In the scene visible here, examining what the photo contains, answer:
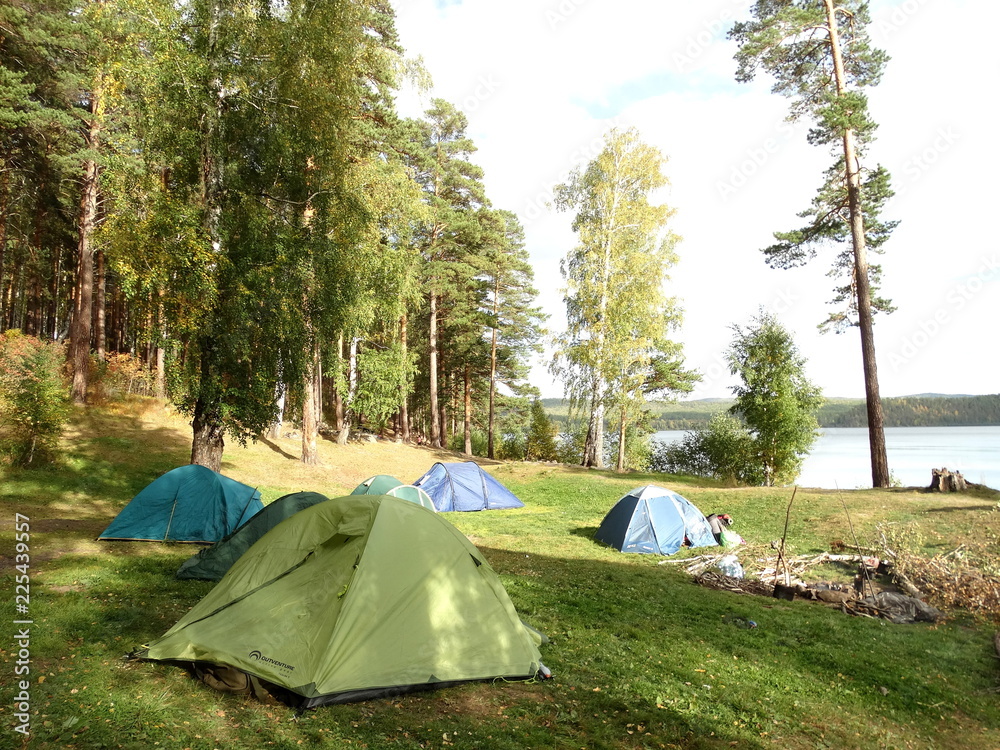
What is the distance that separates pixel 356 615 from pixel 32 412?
1130 centimetres

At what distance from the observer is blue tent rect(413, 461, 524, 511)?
15.2 metres

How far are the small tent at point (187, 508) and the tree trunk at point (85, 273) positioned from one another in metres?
9.57

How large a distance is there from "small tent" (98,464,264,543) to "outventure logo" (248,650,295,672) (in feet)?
17.2

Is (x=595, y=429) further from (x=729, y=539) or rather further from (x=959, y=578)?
(x=959, y=578)

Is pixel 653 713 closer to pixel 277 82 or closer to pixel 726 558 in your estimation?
pixel 726 558

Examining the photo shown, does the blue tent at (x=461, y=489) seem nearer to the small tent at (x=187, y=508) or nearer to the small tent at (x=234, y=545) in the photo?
the small tent at (x=187, y=508)

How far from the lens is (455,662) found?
4.82 metres

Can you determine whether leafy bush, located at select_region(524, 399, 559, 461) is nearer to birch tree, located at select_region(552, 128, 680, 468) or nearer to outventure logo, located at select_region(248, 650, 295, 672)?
birch tree, located at select_region(552, 128, 680, 468)

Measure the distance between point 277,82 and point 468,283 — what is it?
15988 mm

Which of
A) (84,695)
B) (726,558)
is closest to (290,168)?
(84,695)

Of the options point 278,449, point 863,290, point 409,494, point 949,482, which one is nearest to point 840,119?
point 863,290

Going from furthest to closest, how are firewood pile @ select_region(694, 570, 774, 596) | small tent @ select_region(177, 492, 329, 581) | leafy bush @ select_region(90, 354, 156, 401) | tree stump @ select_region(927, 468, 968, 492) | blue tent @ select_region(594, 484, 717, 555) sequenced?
leafy bush @ select_region(90, 354, 156, 401) → tree stump @ select_region(927, 468, 968, 492) → blue tent @ select_region(594, 484, 717, 555) → firewood pile @ select_region(694, 570, 774, 596) → small tent @ select_region(177, 492, 329, 581)

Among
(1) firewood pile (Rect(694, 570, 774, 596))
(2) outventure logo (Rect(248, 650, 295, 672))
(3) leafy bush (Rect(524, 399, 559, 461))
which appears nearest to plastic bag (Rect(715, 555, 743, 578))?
(1) firewood pile (Rect(694, 570, 774, 596))

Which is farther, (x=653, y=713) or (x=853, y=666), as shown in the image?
(x=853, y=666)
